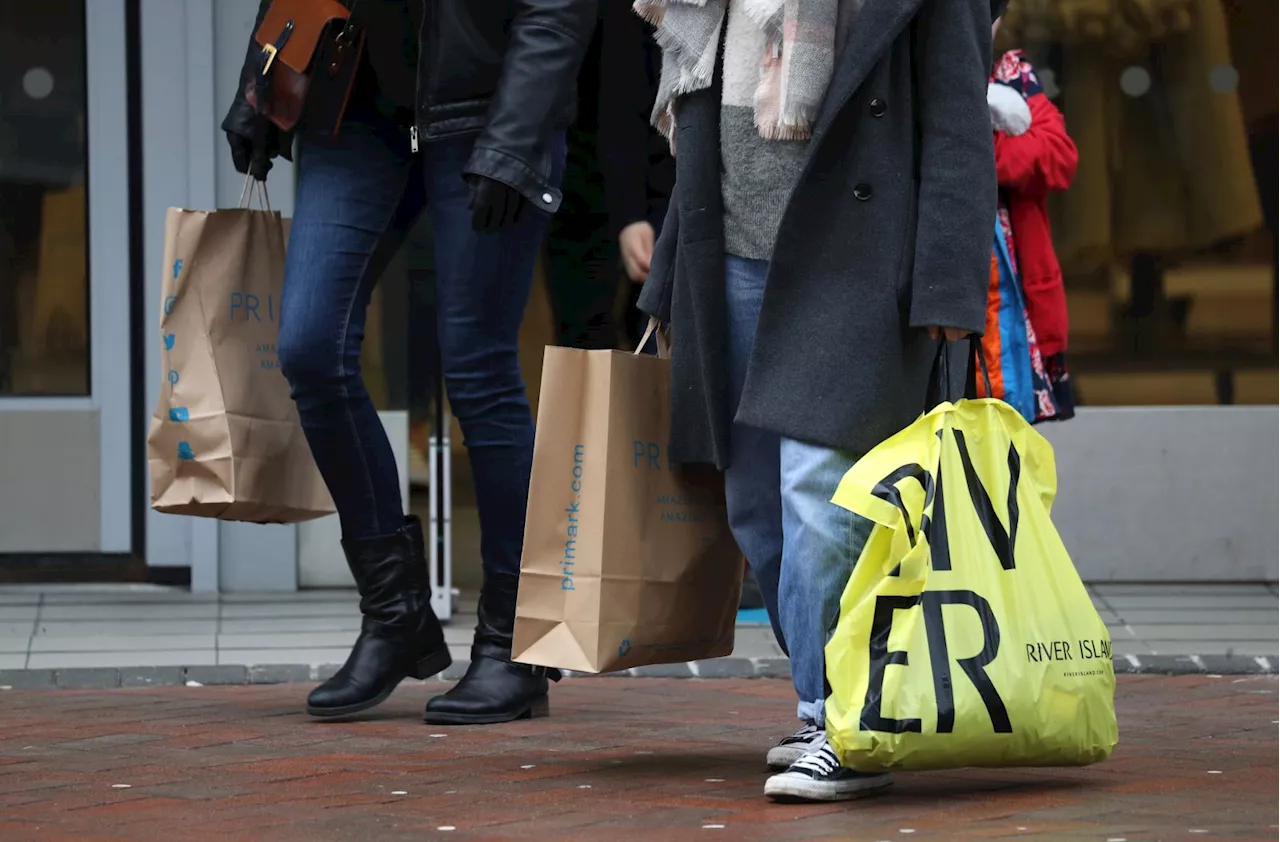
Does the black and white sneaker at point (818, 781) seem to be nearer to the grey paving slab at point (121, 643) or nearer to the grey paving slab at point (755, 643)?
the grey paving slab at point (755, 643)

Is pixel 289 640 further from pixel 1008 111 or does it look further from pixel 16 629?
pixel 1008 111

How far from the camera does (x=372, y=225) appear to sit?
14.0 feet

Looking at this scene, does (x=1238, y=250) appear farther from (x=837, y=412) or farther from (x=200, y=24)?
(x=837, y=412)

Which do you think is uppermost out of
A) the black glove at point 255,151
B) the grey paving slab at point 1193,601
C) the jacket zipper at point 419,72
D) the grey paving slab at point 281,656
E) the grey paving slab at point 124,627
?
the jacket zipper at point 419,72

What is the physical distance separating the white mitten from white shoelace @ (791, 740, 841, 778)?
2730mm

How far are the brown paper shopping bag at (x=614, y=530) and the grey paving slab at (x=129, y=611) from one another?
9.44 feet

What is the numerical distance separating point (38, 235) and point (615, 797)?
4.30m

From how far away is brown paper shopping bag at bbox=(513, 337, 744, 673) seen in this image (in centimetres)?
370

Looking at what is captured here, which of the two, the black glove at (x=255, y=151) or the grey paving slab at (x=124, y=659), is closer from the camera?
the black glove at (x=255, y=151)

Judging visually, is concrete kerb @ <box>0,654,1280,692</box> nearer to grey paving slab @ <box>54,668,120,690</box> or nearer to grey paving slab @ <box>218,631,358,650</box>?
grey paving slab @ <box>54,668,120,690</box>

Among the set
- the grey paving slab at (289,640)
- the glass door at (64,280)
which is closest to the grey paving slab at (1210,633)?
the grey paving slab at (289,640)

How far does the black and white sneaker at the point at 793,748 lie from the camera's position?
144 inches

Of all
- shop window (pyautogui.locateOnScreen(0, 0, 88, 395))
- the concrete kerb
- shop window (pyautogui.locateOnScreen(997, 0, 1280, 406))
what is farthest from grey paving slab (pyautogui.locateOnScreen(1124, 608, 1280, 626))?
shop window (pyautogui.locateOnScreen(0, 0, 88, 395))

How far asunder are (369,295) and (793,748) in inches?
52.6
